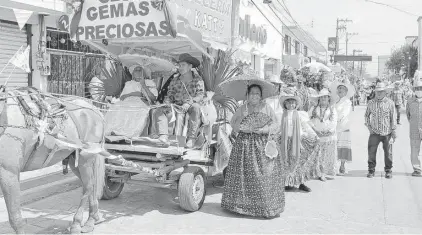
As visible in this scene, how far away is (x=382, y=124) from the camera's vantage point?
8.41 metres

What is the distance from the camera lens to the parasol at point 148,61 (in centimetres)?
659

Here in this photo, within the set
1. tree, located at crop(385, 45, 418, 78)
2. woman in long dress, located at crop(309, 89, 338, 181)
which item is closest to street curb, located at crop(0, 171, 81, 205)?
woman in long dress, located at crop(309, 89, 338, 181)

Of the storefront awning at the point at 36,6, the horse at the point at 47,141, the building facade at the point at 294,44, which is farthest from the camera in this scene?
the building facade at the point at 294,44

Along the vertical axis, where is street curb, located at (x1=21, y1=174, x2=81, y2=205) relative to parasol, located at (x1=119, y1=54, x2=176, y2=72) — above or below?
below

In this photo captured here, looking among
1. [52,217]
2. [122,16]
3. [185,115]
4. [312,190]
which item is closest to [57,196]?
[52,217]

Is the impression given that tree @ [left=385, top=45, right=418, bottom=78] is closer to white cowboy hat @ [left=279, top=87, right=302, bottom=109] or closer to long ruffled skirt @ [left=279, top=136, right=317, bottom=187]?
long ruffled skirt @ [left=279, top=136, right=317, bottom=187]

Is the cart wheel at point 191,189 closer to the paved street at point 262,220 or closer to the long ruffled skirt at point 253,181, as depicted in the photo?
the paved street at point 262,220

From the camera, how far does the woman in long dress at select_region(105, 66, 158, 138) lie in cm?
612

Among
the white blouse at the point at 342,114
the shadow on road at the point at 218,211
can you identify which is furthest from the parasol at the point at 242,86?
the white blouse at the point at 342,114

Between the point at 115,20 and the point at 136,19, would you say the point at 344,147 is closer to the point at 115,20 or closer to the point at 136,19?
the point at 136,19

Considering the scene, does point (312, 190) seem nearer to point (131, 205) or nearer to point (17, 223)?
point (131, 205)

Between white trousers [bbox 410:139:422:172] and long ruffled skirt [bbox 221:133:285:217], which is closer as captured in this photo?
long ruffled skirt [bbox 221:133:285:217]

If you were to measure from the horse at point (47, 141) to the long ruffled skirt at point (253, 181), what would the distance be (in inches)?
67.0

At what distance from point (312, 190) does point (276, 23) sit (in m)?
15.0
